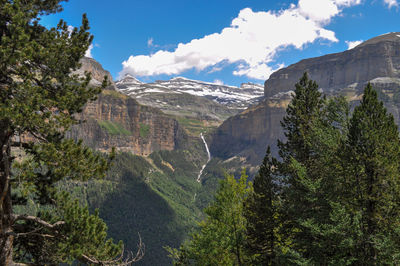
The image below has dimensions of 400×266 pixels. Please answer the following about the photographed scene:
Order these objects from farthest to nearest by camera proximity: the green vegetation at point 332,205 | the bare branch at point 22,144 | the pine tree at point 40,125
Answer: the green vegetation at point 332,205
the bare branch at point 22,144
the pine tree at point 40,125

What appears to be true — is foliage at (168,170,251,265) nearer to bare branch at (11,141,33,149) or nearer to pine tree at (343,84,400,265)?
pine tree at (343,84,400,265)

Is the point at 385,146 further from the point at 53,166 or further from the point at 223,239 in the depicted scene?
the point at 53,166

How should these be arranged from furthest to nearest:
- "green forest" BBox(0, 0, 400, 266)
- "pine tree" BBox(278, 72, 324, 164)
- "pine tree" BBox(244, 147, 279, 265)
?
"pine tree" BBox(278, 72, 324, 164) < "pine tree" BBox(244, 147, 279, 265) < "green forest" BBox(0, 0, 400, 266)

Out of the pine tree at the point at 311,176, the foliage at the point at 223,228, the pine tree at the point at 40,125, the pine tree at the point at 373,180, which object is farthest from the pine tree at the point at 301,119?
the pine tree at the point at 40,125

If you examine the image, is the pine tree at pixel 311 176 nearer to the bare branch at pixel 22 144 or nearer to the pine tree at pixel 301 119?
the pine tree at pixel 301 119

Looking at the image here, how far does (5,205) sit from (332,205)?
677 inches

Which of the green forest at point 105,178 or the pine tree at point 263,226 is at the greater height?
the green forest at point 105,178

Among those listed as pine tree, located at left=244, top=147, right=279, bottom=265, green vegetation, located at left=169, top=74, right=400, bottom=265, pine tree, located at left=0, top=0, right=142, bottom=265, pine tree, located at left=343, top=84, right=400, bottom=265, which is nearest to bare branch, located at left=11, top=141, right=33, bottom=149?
pine tree, located at left=0, top=0, right=142, bottom=265

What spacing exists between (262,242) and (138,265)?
633ft

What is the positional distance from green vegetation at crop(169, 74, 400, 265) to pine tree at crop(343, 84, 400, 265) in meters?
0.05

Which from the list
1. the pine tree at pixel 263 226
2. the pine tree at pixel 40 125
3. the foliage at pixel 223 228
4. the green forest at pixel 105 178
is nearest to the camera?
the pine tree at pixel 40 125

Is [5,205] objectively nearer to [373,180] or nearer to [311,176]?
[373,180]

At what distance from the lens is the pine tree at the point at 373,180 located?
54.7 feet

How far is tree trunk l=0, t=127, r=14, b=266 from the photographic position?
11.6 m
